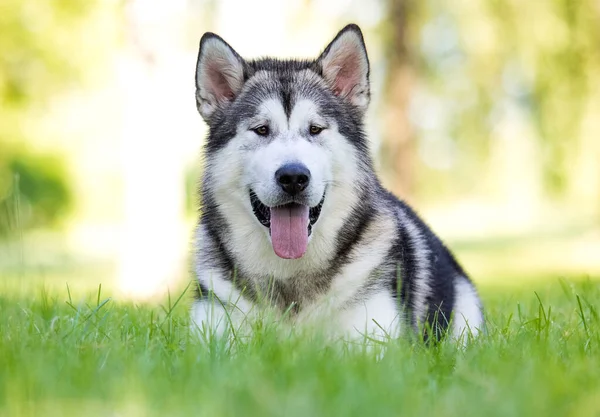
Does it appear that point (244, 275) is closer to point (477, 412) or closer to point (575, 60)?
point (477, 412)

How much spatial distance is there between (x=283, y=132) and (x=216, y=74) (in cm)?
75

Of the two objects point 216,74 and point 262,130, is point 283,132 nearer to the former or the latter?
point 262,130

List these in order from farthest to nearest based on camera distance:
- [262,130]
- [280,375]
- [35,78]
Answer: [35,78] < [262,130] < [280,375]

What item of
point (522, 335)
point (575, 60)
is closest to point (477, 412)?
point (522, 335)

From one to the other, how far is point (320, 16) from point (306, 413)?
1165 centimetres

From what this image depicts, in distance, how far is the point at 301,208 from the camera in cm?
412

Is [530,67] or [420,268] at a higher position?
[530,67]

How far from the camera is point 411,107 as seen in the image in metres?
14.7

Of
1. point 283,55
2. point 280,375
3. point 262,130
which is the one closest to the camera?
point 280,375

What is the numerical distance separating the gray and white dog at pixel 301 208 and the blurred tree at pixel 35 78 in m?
8.04

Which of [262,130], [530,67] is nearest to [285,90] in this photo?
[262,130]

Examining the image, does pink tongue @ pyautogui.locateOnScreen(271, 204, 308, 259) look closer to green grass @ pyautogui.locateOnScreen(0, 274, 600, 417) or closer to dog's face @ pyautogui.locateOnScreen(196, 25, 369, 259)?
dog's face @ pyautogui.locateOnScreen(196, 25, 369, 259)

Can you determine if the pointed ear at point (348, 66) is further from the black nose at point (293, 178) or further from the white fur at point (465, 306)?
the white fur at point (465, 306)

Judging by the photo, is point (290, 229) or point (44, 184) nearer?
point (290, 229)
